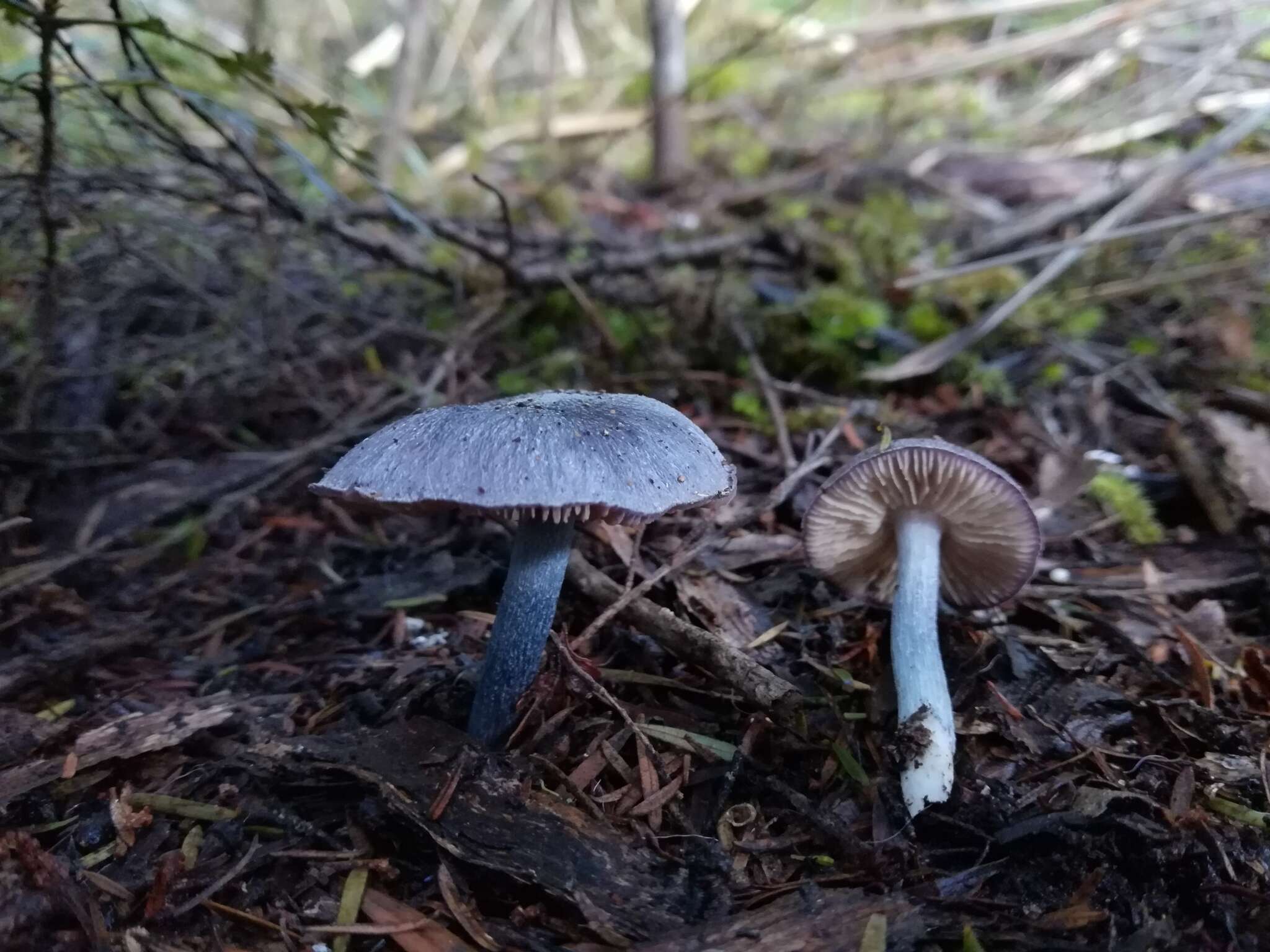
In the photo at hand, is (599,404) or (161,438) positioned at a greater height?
(599,404)

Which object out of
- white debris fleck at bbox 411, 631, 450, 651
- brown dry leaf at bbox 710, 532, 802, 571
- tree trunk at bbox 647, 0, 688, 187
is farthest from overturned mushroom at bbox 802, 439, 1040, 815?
tree trunk at bbox 647, 0, 688, 187

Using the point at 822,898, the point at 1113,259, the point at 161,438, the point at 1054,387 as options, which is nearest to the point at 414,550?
the point at 161,438

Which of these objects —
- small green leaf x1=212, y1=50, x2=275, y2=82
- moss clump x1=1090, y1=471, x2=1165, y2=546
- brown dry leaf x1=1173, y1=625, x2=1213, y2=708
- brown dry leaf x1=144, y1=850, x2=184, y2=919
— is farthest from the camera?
moss clump x1=1090, y1=471, x2=1165, y2=546

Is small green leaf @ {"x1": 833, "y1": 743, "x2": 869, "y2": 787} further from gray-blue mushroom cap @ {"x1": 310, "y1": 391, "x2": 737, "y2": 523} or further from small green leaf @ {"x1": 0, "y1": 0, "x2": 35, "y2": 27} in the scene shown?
small green leaf @ {"x1": 0, "y1": 0, "x2": 35, "y2": 27}

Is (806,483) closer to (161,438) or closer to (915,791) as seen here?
(915,791)

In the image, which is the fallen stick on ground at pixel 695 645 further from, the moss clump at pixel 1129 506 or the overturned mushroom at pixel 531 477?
the moss clump at pixel 1129 506

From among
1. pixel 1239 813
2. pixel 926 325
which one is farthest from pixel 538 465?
pixel 926 325

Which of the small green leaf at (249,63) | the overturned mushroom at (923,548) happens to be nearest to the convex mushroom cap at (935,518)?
the overturned mushroom at (923,548)
